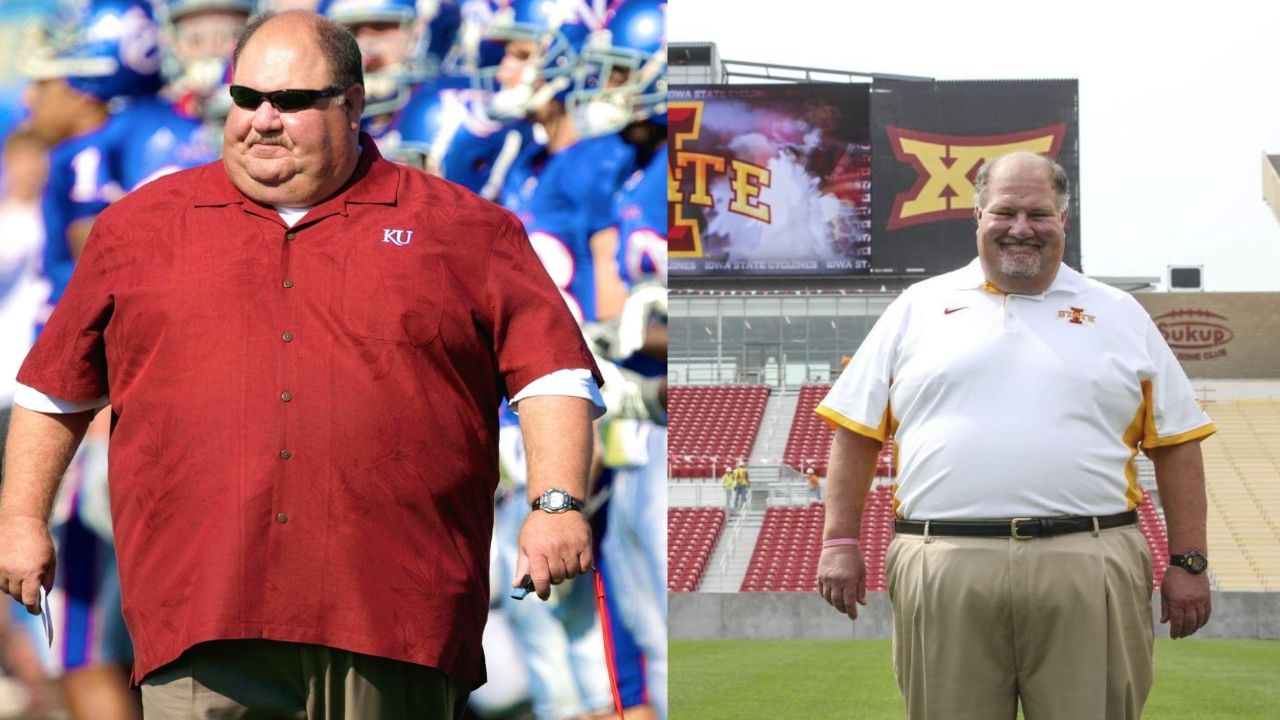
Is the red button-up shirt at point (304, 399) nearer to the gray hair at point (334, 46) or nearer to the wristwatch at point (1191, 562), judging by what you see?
the gray hair at point (334, 46)

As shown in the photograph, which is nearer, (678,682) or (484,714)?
(484,714)

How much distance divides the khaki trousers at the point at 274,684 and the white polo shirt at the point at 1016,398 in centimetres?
172

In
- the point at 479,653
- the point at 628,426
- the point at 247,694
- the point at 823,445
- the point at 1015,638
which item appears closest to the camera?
the point at 247,694

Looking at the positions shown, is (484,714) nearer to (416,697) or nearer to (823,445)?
(416,697)

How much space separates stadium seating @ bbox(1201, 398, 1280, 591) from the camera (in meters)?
27.2

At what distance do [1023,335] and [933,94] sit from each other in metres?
32.5

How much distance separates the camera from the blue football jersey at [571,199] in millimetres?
4988

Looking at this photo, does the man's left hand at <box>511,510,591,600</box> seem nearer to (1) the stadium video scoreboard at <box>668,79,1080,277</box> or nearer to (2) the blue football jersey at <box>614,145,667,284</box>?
(2) the blue football jersey at <box>614,145,667,284</box>

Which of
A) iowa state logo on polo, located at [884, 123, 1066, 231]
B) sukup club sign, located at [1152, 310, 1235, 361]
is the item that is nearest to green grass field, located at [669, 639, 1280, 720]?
iowa state logo on polo, located at [884, 123, 1066, 231]

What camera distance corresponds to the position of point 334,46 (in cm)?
282

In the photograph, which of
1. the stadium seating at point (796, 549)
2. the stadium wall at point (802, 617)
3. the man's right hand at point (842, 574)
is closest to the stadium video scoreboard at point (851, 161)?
the stadium seating at point (796, 549)

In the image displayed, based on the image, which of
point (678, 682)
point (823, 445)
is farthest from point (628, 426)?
point (823, 445)

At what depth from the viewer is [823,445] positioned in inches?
1310

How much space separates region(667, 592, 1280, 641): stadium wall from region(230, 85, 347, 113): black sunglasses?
1836 centimetres
